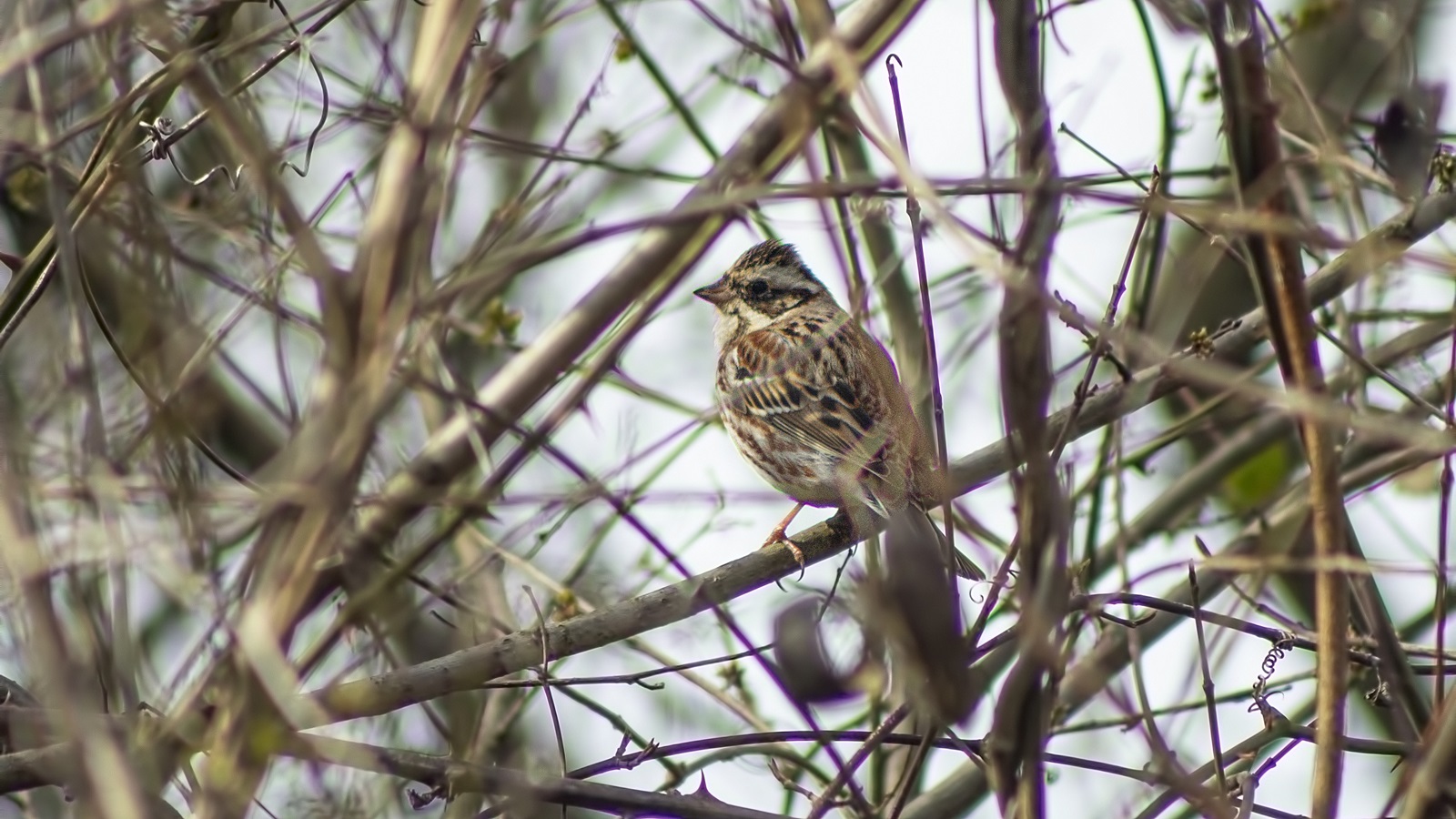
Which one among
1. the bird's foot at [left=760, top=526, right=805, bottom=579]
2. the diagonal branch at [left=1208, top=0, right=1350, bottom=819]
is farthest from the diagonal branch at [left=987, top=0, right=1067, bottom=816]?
the bird's foot at [left=760, top=526, right=805, bottom=579]

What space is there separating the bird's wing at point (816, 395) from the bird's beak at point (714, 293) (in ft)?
2.50

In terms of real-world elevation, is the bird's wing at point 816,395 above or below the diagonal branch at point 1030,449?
above

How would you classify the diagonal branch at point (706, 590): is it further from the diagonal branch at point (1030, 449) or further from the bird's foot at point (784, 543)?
the diagonal branch at point (1030, 449)

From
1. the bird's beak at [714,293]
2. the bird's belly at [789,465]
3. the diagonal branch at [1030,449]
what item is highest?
the bird's beak at [714,293]

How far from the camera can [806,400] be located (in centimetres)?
649

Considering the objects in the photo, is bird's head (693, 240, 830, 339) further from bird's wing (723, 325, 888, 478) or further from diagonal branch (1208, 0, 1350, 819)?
diagonal branch (1208, 0, 1350, 819)

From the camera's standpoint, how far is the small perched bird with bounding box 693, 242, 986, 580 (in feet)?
18.7

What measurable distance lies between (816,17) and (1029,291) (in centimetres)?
76

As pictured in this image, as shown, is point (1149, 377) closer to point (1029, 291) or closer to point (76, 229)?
point (1029, 291)

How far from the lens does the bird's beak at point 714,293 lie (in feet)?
24.5

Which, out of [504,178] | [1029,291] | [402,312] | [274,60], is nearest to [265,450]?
[504,178]

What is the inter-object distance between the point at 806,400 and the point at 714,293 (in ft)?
3.99

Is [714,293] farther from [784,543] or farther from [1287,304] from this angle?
[1287,304]

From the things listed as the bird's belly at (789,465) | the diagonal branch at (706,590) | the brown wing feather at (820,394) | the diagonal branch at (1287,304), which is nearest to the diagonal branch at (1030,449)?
the diagonal branch at (1287,304)
